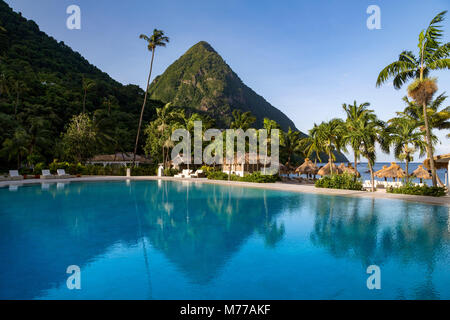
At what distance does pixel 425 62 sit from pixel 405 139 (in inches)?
199

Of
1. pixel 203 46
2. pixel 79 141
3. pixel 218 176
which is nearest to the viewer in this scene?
pixel 218 176

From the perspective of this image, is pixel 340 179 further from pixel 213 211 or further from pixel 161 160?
pixel 161 160

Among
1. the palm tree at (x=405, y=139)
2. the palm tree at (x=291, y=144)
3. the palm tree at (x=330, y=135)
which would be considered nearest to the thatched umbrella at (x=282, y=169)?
the palm tree at (x=291, y=144)

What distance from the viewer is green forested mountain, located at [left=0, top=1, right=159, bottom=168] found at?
31237mm

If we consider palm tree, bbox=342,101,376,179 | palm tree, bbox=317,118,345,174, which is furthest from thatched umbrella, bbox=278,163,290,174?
Result: palm tree, bbox=342,101,376,179

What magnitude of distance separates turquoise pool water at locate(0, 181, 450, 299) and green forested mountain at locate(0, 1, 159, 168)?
24854 mm

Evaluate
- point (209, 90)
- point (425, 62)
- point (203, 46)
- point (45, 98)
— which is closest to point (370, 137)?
point (425, 62)

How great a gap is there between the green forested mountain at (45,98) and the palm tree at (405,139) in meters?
34.4

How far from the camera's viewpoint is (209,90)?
91812 millimetres

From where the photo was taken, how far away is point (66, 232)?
8148mm

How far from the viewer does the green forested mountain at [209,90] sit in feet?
284

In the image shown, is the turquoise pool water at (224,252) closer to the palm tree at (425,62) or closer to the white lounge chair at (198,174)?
the palm tree at (425,62)

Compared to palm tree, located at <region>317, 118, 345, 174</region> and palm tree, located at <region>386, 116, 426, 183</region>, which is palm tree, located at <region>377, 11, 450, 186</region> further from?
palm tree, located at <region>317, 118, 345, 174</region>

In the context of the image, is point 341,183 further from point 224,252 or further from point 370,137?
point 224,252
